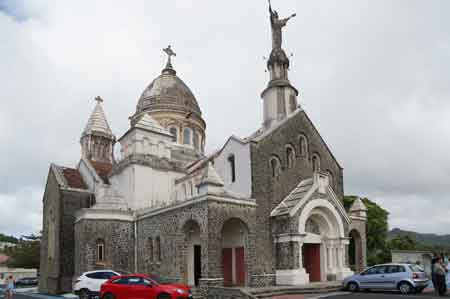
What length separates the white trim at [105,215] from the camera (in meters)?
26.7

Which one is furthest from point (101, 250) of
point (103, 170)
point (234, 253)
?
point (103, 170)

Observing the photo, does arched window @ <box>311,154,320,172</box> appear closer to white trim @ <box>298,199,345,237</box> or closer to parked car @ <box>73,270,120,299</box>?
white trim @ <box>298,199,345,237</box>

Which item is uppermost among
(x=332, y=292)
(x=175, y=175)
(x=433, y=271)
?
(x=175, y=175)

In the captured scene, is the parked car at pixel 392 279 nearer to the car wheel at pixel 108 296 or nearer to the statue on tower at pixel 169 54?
the car wheel at pixel 108 296

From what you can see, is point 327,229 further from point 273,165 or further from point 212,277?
point 212,277

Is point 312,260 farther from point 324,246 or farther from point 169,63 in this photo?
point 169,63

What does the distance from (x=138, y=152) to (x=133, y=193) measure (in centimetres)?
300

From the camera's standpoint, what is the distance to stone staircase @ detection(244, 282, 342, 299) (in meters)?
19.6

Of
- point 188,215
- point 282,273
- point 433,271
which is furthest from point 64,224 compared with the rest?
point 433,271

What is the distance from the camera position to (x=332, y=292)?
20.9m

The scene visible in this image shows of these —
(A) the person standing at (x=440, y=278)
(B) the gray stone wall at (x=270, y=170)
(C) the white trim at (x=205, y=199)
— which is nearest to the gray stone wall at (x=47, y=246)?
(C) the white trim at (x=205, y=199)

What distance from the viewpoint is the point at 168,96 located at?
3859 centimetres

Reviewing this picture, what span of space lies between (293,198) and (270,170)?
80.2 inches

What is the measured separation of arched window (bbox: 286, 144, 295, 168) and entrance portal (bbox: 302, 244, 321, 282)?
488cm
